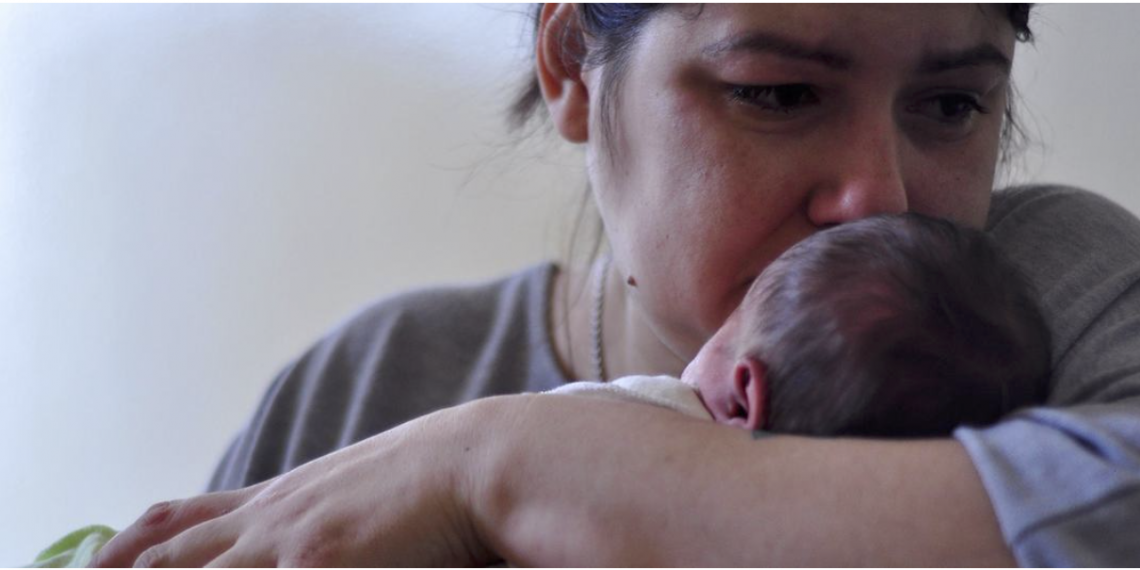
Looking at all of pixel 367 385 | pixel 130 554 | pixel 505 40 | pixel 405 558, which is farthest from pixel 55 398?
pixel 405 558

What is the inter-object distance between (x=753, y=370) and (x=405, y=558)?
290 millimetres

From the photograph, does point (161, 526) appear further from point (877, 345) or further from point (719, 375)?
point (877, 345)

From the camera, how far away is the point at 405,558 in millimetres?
771

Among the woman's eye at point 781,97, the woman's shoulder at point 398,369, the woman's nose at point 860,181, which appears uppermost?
the woman's eye at point 781,97

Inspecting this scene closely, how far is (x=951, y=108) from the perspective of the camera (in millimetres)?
1053

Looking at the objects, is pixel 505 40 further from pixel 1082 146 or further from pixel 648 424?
pixel 648 424

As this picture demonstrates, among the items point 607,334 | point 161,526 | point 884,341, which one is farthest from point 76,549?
point 884,341

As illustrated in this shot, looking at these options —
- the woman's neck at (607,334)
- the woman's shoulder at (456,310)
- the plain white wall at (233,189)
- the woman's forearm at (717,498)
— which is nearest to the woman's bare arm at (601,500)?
the woman's forearm at (717,498)

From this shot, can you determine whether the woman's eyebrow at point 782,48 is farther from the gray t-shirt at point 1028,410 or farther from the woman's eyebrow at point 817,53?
the gray t-shirt at point 1028,410

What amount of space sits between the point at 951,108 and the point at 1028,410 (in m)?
0.39

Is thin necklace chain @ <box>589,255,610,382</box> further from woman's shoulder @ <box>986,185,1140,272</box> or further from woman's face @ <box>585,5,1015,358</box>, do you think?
woman's shoulder @ <box>986,185,1140,272</box>

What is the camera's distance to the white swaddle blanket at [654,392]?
84 cm

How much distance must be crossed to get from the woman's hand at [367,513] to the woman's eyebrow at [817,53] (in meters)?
0.40

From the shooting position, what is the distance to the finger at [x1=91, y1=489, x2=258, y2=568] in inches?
35.0
